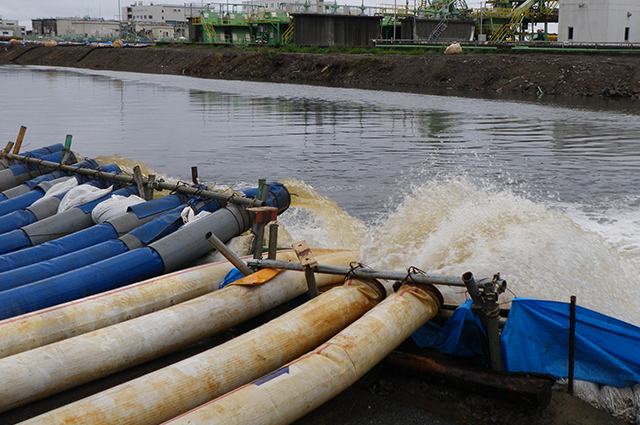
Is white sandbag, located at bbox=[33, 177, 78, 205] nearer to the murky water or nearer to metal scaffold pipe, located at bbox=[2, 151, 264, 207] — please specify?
metal scaffold pipe, located at bbox=[2, 151, 264, 207]

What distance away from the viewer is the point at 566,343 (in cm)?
520

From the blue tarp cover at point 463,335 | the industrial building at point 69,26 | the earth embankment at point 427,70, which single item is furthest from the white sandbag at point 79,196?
the industrial building at point 69,26

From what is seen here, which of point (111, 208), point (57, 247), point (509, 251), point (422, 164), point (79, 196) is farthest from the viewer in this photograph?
point (422, 164)

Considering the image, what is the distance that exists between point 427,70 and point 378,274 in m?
41.7

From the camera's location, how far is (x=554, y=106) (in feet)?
102

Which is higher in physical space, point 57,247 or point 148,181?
point 148,181

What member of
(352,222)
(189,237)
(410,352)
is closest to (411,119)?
(352,222)

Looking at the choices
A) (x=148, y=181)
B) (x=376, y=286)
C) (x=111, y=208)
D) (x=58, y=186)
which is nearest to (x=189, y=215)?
(x=111, y=208)

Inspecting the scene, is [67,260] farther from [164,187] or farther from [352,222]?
[352,222]

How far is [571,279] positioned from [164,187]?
6.14 m

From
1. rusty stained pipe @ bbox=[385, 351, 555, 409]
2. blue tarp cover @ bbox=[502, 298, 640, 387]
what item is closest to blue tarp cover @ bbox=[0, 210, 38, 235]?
rusty stained pipe @ bbox=[385, 351, 555, 409]

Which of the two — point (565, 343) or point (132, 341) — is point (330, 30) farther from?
point (565, 343)

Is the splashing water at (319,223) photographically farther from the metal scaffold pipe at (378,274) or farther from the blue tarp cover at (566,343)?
the blue tarp cover at (566,343)

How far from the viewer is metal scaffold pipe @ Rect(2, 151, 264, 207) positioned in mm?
8805
